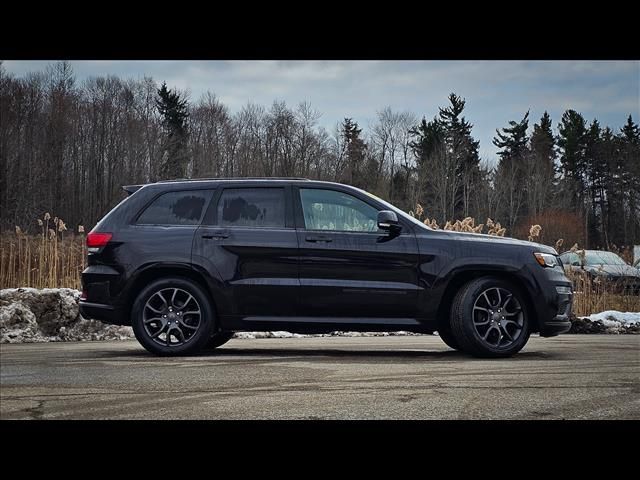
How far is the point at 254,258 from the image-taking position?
267 inches

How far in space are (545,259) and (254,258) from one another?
9.14 feet

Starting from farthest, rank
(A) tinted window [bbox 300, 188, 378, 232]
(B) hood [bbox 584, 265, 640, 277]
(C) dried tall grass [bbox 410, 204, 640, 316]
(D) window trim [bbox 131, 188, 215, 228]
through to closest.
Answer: (B) hood [bbox 584, 265, 640, 277] < (C) dried tall grass [bbox 410, 204, 640, 316] < (D) window trim [bbox 131, 188, 215, 228] < (A) tinted window [bbox 300, 188, 378, 232]

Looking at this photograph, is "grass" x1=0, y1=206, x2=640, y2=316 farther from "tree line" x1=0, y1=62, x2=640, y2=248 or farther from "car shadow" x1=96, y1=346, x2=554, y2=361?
"car shadow" x1=96, y1=346, x2=554, y2=361

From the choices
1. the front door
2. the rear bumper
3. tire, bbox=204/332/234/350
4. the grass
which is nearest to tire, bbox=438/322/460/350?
the front door

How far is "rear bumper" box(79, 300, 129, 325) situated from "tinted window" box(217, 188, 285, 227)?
1285mm

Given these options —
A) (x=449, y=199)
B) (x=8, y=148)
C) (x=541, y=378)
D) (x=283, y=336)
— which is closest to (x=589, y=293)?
(x=449, y=199)

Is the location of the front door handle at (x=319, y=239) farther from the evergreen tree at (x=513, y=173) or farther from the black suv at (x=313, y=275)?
the evergreen tree at (x=513, y=173)

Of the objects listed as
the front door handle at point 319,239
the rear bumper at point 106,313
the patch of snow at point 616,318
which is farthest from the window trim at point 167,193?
the patch of snow at point 616,318

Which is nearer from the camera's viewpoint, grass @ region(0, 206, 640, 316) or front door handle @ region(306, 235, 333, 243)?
front door handle @ region(306, 235, 333, 243)

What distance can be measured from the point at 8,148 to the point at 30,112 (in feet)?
6.03

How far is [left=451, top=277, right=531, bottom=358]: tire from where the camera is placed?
6.68 m

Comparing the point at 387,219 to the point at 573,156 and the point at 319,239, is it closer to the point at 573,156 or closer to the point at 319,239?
the point at 319,239

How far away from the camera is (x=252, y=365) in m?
6.24
